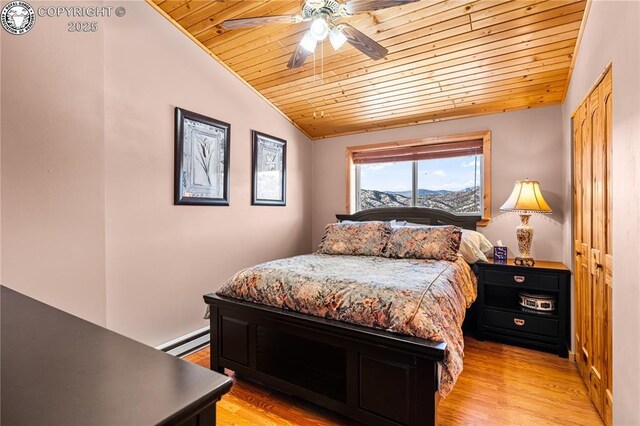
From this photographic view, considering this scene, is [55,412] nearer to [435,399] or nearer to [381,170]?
[435,399]

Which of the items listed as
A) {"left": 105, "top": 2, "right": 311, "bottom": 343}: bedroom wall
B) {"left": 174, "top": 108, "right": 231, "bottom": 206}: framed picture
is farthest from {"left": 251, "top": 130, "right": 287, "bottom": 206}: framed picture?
{"left": 174, "top": 108, "right": 231, "bottom": 206}: framed picture

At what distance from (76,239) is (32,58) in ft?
3.82

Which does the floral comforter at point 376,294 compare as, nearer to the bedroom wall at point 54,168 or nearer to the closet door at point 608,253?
the closet door at point 608,253

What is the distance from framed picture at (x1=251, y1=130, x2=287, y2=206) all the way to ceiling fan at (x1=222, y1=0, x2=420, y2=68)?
1.66 m

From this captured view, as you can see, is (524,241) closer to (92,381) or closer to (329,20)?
Result: (329,20)

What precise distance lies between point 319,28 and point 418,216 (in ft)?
8.08

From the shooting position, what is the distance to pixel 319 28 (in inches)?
70.8

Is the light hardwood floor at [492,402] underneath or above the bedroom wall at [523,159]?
underneath

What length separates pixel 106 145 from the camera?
89.6 inches

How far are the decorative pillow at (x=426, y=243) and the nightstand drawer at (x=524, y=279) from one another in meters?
0.44

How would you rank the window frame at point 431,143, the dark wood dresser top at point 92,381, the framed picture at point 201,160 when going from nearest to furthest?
the dark wood dresser top at point 92,381, the framed picture at point 201,160, the window frame at point 431,143

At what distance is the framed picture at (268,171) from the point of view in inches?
140

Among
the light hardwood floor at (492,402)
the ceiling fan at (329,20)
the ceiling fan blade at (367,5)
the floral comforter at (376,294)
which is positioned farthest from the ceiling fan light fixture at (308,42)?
the light hardwood floor at (492,402)

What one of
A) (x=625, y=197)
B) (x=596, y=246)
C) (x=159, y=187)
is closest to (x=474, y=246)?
(x=596, y=246)
